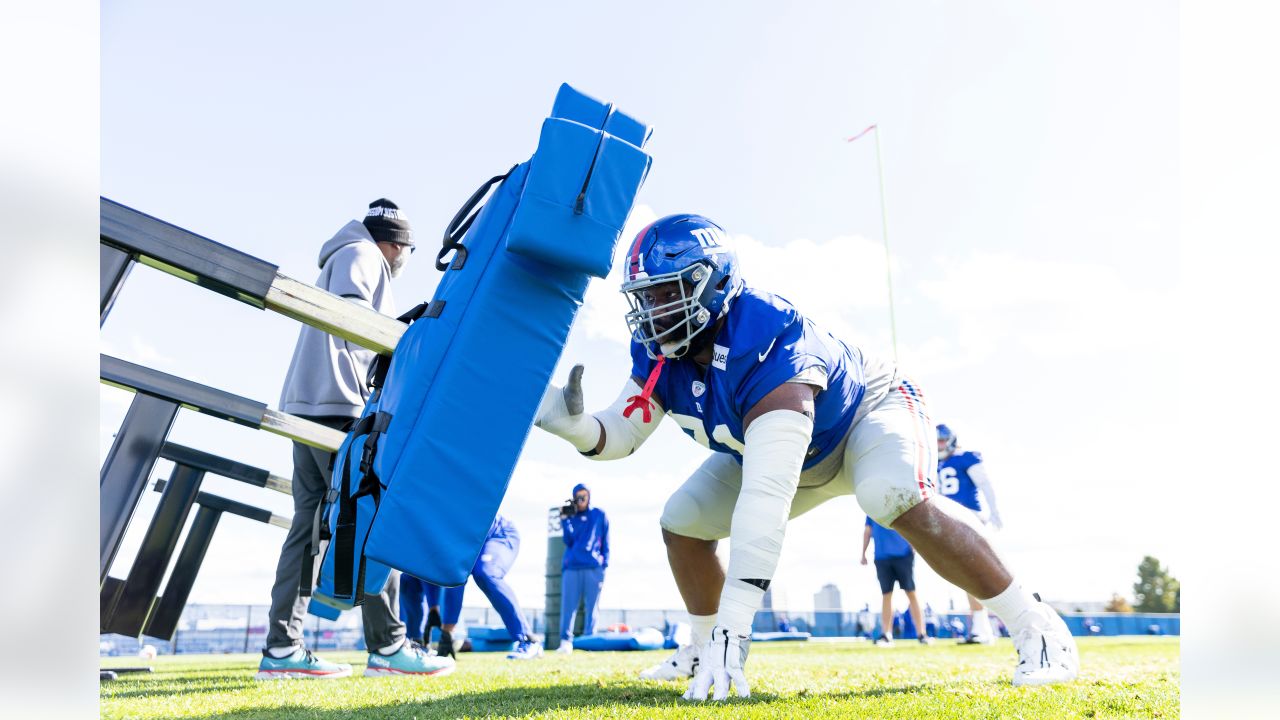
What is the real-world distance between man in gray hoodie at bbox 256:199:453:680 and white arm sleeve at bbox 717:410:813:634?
7.43 ft

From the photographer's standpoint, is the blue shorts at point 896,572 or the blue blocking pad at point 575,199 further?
the blue shorts at point 896,572

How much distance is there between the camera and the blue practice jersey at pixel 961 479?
29.2ft

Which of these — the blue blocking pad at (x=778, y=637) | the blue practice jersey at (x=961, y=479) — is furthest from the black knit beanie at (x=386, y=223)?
the blue blocking pad at (x=778, y=637)

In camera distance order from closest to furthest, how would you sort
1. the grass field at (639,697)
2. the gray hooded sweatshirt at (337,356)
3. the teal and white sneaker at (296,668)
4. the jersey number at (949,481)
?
the grass field at (639,697), the teal and white sneaker at (296,668), the gray hooded sweatshirt at (337,356), the jersey number at (949,481)

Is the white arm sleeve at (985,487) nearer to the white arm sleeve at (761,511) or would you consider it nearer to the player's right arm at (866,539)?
the player's right arm at (866,539)

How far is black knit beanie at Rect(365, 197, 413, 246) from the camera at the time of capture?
4914 millimetres

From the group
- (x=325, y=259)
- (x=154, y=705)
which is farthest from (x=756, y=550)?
(x=325, y=259)

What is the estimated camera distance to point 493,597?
7328 millimetres

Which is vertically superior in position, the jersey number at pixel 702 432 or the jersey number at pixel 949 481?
the jersey number at pixel 949 481

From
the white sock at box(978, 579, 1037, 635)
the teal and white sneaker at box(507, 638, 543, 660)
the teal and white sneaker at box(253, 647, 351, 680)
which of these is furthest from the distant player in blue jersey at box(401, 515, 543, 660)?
the white sock at box(978, 579, 1037, 635)

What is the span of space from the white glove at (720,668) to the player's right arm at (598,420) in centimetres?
95

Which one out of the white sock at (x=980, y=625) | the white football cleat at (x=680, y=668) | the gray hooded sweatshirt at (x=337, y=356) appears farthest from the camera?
the white sock at (x=980, y=625)

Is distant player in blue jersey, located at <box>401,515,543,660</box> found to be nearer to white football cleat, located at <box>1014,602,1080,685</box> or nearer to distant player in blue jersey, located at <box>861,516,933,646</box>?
distant player in blue jersey, located at <box>861,516,933,646</box>

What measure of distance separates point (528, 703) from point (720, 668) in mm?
656
